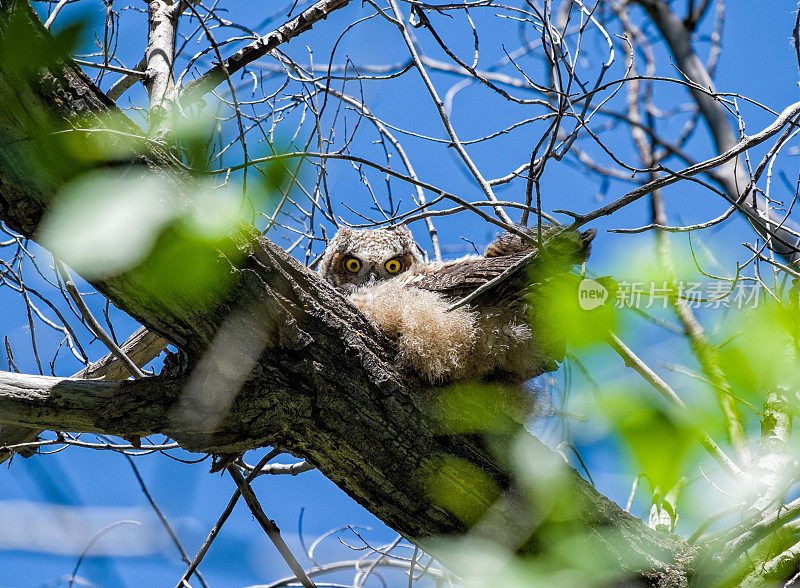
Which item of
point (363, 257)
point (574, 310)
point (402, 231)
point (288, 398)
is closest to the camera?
point (574, 310)

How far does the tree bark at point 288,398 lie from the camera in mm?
1392

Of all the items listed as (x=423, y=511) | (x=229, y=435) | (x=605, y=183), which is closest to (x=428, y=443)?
(x=423, y=511)

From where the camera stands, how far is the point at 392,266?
127 inches

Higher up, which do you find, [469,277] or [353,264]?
[353,264]

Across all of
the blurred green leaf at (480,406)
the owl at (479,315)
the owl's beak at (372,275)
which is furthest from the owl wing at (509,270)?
the owl's beak at (372,275)

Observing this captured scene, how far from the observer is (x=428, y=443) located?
170 centimetres

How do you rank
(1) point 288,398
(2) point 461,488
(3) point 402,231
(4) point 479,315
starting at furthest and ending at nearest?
(3) point 402,231 → (4) point 479,315 → (2) point 461,488 → (1) point 288,398

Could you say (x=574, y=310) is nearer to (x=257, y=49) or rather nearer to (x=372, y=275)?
(x=257, y=49)

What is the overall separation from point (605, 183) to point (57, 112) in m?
3.67

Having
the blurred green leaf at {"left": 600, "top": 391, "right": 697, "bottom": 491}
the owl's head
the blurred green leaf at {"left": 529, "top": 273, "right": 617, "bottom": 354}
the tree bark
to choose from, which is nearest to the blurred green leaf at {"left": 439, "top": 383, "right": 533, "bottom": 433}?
the tree bark

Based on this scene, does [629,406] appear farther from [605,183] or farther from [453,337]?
[605,183]

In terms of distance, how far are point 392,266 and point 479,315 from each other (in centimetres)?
141

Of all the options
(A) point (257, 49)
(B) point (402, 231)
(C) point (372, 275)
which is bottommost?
(C) point (372, 275)

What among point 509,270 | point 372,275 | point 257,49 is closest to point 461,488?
point 509,270
